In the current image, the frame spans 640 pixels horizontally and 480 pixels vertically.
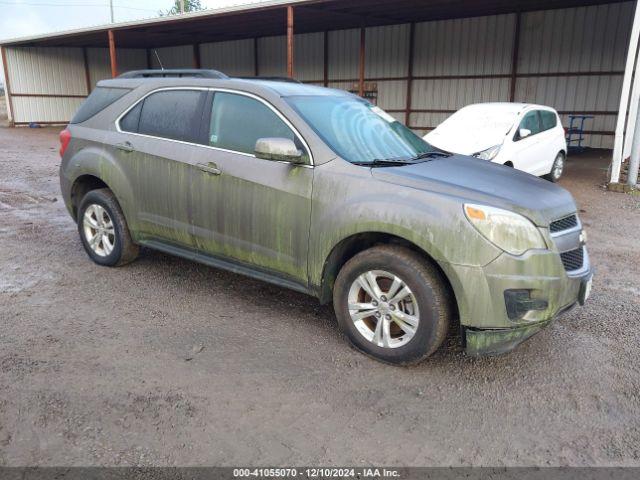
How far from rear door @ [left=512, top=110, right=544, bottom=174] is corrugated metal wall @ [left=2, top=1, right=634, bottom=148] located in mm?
8392

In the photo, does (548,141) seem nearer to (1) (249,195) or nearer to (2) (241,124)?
(2) (241,124)

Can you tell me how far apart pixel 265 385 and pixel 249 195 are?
1424mm

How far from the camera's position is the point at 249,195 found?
3.89m

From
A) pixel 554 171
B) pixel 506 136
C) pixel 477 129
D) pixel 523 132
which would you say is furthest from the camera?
pixel 554 171

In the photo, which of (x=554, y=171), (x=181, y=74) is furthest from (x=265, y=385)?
(x=554, y=171)

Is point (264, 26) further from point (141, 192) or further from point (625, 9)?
point (141, 192)

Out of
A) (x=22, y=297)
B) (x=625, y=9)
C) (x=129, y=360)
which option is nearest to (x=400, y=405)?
(x=129, y=360)

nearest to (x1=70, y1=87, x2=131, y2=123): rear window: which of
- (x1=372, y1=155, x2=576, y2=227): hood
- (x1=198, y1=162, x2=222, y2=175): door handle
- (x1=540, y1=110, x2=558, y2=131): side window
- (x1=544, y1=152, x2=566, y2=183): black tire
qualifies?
(x1=198, y1=162, x2=222, y2=175): door handle

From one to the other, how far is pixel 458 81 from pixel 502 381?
1753cm

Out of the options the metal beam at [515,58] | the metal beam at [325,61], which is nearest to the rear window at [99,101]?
the metal beam at [515,58]

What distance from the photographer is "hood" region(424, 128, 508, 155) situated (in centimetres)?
855

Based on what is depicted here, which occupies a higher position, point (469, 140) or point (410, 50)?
point (410, 50)

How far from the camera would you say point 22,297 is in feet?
14.6

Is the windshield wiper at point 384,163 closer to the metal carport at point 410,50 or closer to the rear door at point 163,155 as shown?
the rear door at point 163,155
